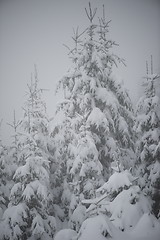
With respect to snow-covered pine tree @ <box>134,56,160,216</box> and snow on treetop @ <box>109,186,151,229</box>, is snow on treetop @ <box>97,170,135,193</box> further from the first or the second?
snow-covered pine tree @ <box>134,56,160,216</box>

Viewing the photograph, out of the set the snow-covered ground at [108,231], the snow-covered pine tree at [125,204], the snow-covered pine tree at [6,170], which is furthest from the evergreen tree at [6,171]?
the snow-covered ground at [108,231]

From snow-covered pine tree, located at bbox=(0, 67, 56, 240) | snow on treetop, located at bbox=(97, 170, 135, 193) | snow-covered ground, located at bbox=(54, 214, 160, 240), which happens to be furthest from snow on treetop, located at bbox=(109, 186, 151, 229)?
snow-covered pine tree, located at bbox=(0, 67, 56, 240)

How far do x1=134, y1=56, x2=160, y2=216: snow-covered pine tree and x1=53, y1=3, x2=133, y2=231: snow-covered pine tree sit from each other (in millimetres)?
1866

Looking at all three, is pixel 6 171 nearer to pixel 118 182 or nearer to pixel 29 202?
pixel 29 202

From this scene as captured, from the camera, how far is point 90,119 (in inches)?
628

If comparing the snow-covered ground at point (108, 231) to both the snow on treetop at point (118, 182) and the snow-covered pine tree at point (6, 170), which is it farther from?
the snow-covered pine tree at point (6, 170)

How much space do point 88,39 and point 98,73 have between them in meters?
2.38

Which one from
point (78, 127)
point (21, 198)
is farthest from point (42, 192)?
point (78, 127)

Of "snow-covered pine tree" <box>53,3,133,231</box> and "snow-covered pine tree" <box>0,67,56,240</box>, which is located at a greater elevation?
"snow-covered pine tree" <box>53,3,133,231</box>

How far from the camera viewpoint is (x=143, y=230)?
822 centimetres

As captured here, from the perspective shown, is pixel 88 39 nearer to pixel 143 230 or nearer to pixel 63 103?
pixel 63 103

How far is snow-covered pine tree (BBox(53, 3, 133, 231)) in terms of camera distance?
619 inches

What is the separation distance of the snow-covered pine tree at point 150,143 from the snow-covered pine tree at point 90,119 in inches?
73.5

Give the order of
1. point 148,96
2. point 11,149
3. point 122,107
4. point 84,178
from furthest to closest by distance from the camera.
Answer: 1. point 11,149
2. point 122,107
3. point 84,178
4. point 148,96
